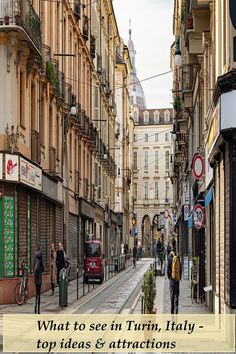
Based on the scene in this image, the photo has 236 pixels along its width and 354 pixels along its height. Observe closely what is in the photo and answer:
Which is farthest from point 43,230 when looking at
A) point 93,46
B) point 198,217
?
point 93,46

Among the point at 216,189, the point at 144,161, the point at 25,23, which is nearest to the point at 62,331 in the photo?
the point at 216,189

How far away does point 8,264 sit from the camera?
29344 millimetres

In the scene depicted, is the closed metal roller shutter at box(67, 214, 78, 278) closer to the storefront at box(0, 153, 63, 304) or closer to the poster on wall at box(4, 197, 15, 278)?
the storefront at box(0, 153, 63, 304)

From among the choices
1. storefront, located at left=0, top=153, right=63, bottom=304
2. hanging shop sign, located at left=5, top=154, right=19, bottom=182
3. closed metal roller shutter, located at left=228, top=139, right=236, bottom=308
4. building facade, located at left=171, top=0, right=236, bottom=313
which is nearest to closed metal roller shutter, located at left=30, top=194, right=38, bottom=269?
storefront, located at left=0, top=153, right=63, bottom=304

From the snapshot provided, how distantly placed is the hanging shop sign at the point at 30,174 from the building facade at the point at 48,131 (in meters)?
0.03

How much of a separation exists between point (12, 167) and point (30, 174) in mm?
2576

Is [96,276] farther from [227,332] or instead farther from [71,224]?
[227,332]

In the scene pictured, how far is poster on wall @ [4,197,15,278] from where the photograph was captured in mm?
29391

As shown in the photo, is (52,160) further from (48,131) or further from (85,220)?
(85,220)

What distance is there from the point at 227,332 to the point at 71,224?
30.3 m

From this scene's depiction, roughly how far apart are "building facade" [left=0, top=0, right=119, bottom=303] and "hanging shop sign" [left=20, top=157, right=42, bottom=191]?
0.11 feet

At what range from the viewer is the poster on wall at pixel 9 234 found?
96.4ft

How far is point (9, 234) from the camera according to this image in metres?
29.6

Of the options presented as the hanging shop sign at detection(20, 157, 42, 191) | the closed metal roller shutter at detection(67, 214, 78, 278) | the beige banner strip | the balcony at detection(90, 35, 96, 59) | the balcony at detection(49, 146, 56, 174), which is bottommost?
the beige banner strip
